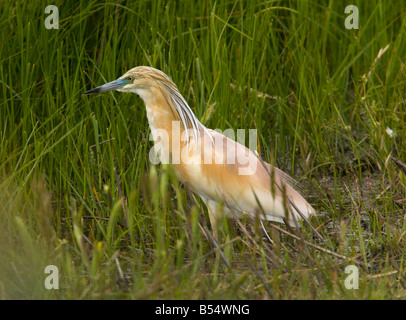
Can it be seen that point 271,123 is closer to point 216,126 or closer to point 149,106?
point 216,126

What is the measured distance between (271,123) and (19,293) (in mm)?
→ 2658

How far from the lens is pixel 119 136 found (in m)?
3.99

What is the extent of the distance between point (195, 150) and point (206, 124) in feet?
2.14

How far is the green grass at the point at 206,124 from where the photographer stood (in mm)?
3115

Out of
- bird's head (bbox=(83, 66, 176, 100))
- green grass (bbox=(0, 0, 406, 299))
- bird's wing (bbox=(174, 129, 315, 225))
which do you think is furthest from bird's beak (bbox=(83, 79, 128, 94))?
bird's wing (bbox=(174, 129, 315, 225))

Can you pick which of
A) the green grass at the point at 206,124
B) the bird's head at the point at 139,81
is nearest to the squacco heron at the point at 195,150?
the bird's head at the point at 139,81

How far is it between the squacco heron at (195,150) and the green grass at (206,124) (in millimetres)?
129

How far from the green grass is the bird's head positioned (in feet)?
0.70

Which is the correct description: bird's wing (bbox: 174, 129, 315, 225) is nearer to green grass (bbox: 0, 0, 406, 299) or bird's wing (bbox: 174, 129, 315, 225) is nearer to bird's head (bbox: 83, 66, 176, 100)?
green grass (bbox: 0, 0, 406, 299)

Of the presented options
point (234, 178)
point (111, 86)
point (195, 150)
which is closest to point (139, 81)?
point (111, 86)

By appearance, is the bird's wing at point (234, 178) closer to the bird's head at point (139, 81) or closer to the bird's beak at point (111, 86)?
the bird's head at point (139, 81)

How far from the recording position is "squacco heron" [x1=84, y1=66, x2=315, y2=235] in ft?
12.1

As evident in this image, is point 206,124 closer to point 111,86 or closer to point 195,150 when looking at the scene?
point 195,150

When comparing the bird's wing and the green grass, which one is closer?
the green grass
